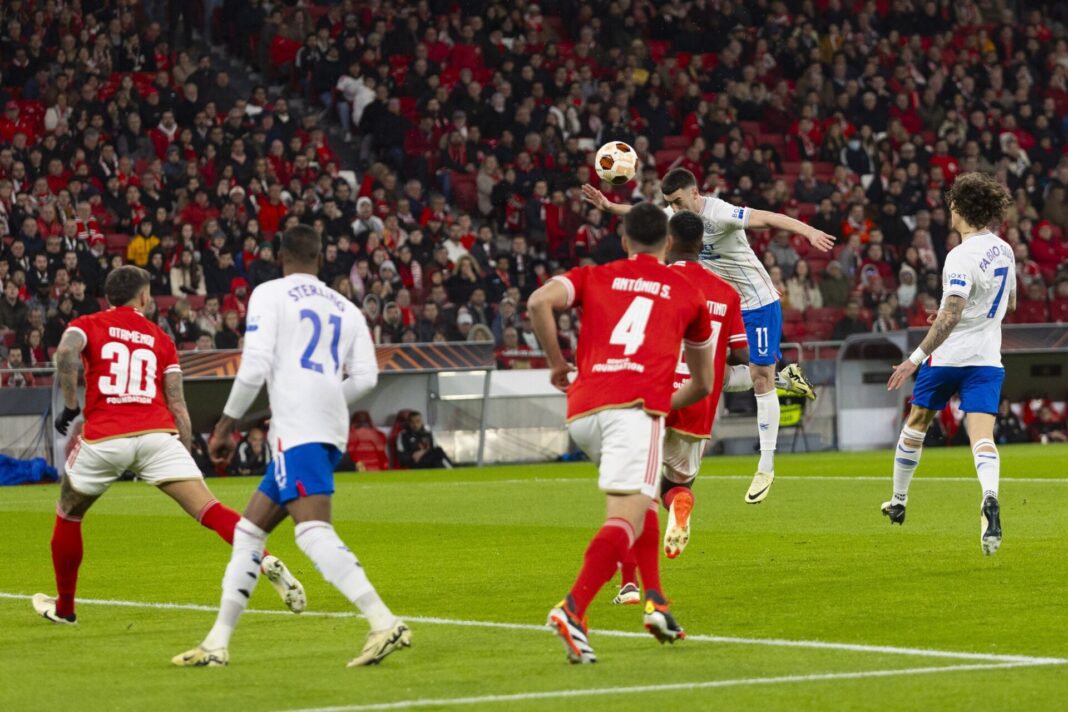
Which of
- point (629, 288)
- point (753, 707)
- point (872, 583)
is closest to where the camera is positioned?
point (753, 707)

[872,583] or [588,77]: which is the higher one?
[588,77]

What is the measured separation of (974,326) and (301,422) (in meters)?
6.19

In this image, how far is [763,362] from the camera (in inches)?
572

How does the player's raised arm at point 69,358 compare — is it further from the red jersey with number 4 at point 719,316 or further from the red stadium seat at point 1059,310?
the red stadium seat at point 1059,310

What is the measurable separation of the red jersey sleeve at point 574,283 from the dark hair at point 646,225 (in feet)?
0.89

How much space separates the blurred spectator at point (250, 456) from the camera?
81.6 ft

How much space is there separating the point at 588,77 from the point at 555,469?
10.8 meters

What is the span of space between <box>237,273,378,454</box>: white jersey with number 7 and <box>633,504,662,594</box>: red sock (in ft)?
5.18

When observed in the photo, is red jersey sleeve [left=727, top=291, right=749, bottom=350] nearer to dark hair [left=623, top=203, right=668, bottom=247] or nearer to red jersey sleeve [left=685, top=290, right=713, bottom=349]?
red jersey sleeve [left=685, top=290, right=713, bottom=349]

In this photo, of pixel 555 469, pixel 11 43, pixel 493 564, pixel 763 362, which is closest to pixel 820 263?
pixel 555 469

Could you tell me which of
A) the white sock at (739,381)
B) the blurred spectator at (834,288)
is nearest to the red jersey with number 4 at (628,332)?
the white sock at (739,381)

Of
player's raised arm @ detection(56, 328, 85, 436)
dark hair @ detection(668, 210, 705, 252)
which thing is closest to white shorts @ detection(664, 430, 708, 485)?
dark hair @ detection(668, 210, 705, 252)

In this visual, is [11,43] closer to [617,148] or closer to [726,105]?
[726,105]

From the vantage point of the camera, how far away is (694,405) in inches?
399
